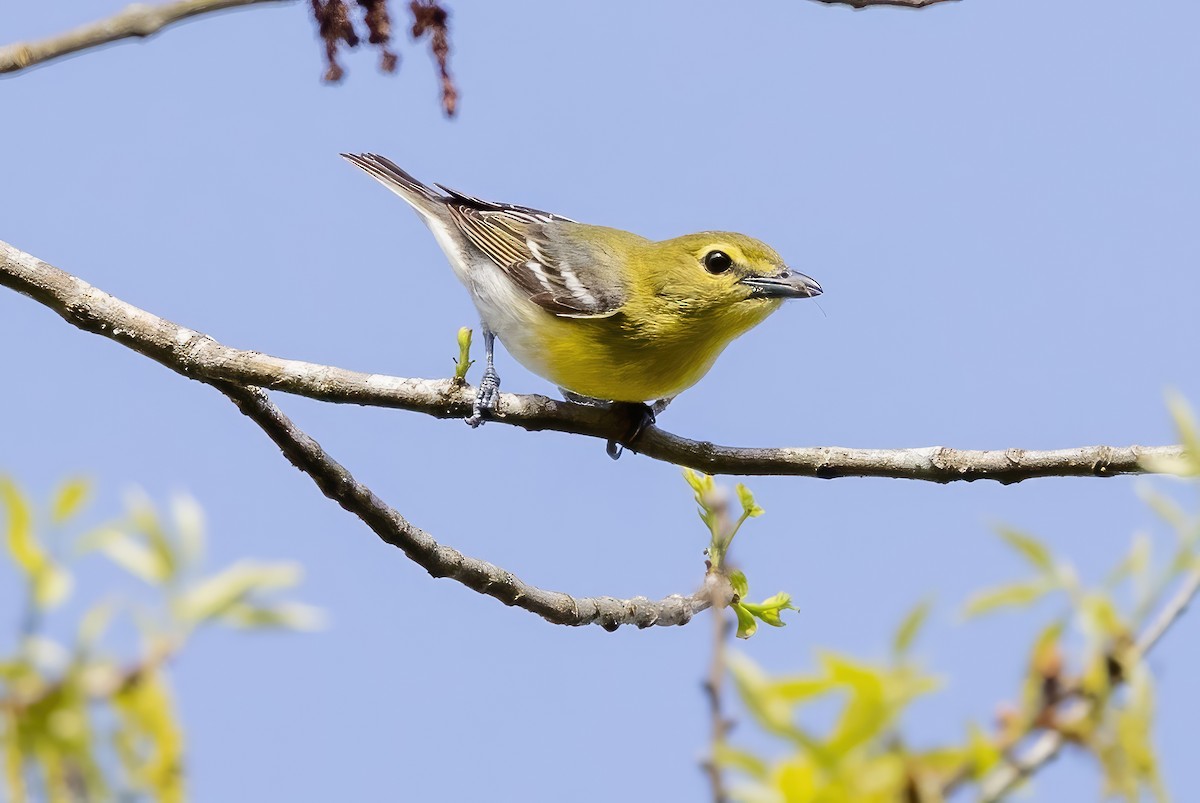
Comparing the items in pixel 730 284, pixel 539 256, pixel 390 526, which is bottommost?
pixel 390 526

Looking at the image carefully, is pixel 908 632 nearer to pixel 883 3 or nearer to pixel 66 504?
pixel 66 504

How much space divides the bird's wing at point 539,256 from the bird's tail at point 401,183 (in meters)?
0.14

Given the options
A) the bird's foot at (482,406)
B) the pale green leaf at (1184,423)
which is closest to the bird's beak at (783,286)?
the bird's foot at (482,406)

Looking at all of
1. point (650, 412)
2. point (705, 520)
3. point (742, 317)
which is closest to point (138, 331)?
point (705, 520)

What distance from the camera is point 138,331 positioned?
500cm

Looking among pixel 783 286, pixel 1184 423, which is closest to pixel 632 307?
pixel 783 286

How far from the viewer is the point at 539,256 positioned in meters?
8.56

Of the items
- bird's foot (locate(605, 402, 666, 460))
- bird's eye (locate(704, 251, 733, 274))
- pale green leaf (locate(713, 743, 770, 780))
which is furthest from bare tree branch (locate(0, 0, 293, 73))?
bird's eye (locate(704, 251, 733, 274))

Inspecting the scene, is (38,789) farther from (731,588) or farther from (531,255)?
(531,255)

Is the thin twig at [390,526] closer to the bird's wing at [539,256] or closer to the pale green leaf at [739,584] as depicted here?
the pale green leaf at [739,584]

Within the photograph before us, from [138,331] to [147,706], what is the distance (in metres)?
4.20

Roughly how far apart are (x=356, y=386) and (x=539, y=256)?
3678 millimetres

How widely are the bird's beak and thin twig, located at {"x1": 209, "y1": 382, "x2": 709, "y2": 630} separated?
2.43 m

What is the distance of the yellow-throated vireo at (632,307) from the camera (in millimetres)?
7355
